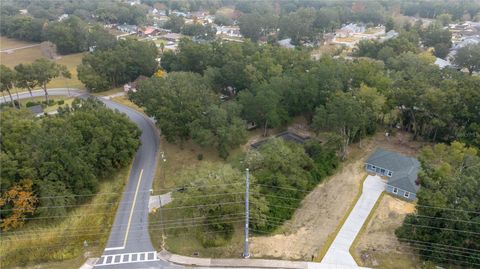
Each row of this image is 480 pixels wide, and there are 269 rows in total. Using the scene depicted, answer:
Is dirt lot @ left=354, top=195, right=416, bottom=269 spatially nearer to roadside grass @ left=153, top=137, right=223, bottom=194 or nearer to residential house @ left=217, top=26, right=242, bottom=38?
roadside grass @ left=153, top=137, right=223, bottom=194

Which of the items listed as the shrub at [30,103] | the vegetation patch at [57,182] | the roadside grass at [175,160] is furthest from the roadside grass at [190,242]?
the shrub at [30,103]

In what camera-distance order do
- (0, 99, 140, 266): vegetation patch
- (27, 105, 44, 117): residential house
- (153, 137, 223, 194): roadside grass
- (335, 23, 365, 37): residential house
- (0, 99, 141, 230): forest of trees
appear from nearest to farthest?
(0, 99, 140, 266): vegetation patch → (0, 99, 141, 230): forest of trees → (153, 137, 223, 194): roadside grass → (27, 105, 44, 117): residential house → (335, 23, 365, 37): residential house

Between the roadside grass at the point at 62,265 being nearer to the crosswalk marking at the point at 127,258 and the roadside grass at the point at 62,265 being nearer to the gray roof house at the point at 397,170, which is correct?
the crosswalk marking at the point at 127,258

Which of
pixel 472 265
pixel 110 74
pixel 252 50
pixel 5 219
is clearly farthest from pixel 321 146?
pixel 110 74

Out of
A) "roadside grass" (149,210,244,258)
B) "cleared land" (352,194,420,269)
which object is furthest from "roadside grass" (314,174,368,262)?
"roadside grass" (149,210,244,258)

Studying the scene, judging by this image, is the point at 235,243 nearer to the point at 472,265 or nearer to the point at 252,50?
the point at 472,265

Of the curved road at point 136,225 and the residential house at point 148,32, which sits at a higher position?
the residential house at point 148,32

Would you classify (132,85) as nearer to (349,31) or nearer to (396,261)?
(396,261)
